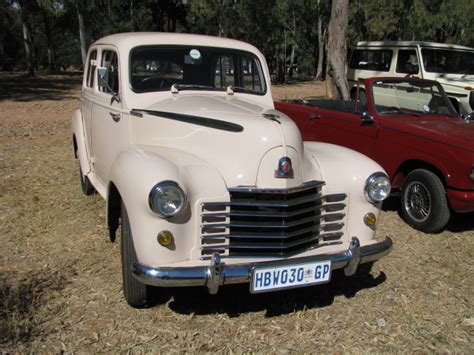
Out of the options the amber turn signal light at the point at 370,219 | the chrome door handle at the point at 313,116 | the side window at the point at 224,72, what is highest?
the side window at the point at 224,72

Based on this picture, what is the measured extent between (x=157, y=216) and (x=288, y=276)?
916 mm

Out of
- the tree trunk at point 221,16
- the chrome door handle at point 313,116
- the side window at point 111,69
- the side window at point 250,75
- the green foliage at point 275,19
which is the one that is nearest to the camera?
the side window at point 111,69

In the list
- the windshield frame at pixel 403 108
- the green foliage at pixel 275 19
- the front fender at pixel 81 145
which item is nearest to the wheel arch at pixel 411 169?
the windshield frame at pixel 403 108

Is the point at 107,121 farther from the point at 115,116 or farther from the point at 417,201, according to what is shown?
the point at 417,201

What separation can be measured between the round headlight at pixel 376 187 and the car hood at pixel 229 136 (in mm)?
576

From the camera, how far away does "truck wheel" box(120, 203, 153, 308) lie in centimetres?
311

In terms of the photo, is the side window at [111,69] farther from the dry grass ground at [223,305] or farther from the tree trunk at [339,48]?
the tree trunk at [339,48]

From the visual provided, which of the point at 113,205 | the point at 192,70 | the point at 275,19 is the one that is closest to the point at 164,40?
the point at 192,70

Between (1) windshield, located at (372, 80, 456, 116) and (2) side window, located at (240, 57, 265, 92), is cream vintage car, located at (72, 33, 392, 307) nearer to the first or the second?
(2) side window, located at (240, 57, 265, 92)

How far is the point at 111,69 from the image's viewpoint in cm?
439

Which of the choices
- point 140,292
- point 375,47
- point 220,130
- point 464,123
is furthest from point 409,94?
point 375,47

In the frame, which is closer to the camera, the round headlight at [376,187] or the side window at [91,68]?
the round headlight at [376,187]

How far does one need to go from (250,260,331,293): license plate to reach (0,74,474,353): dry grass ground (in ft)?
1.30

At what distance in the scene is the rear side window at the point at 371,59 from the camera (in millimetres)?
10930
